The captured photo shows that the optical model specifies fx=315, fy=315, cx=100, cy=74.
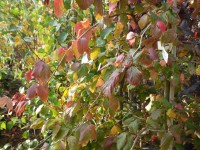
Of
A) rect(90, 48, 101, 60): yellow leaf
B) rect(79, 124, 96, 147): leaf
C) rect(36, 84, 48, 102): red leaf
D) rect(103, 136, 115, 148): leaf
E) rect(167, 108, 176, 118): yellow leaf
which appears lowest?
rect(103, 136, 115, 148): leaf

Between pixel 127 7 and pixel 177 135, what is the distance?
518 mm

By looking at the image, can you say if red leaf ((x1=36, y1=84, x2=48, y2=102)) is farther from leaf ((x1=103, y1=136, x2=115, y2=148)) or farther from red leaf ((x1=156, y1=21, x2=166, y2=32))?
red leaf ((x1=156, y1=21, x2=166, y2=32))

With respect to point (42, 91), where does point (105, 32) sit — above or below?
above

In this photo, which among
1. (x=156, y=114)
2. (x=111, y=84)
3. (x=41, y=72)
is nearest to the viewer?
(x=111, y=84)

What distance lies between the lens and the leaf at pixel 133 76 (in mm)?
875

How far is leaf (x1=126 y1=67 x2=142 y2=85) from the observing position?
0.88m

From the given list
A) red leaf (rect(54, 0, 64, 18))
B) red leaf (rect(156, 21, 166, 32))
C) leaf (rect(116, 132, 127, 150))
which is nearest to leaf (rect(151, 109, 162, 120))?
leaf (rect(116, 132, 127, 150))

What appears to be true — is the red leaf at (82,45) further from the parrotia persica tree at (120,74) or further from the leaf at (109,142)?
the leaf at (109,142)

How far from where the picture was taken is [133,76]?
2.89ft

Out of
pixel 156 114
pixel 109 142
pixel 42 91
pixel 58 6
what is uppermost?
pixel 58 6

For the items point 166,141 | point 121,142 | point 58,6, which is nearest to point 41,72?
point 58,6

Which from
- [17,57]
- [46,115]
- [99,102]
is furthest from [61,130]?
[17,57]

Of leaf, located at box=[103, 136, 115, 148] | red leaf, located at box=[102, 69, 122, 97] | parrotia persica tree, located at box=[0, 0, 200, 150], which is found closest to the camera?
red leaf, located at box=[102, 69, 122, 97]

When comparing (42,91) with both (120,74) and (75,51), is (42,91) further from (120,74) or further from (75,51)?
(120,74)
